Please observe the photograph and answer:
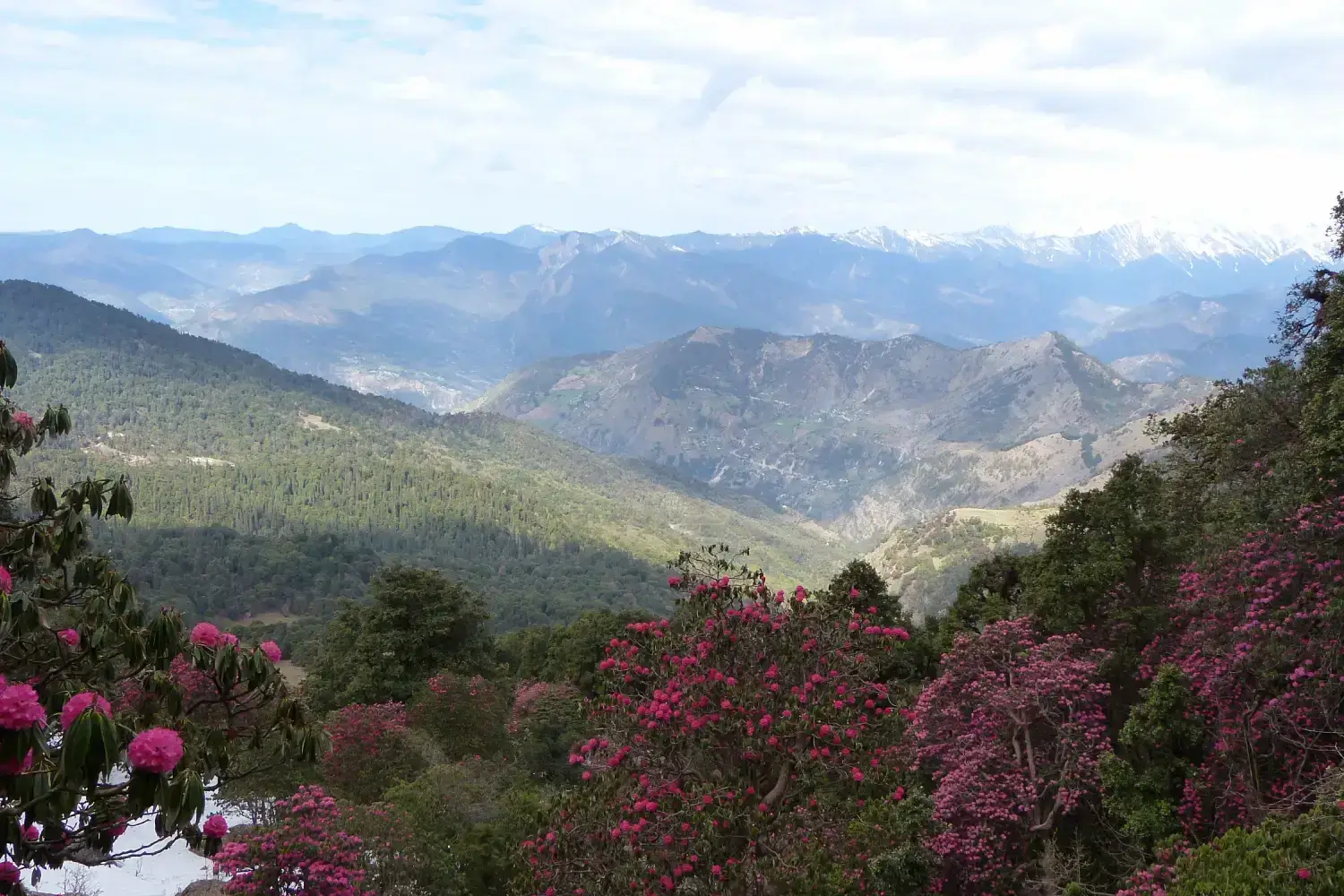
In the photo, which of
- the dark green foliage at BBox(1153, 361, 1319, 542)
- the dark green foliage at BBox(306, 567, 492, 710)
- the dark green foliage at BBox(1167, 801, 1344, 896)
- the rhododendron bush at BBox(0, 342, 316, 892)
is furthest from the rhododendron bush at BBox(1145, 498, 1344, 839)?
the dark green foliage at BBox(306, 567, 492, 710)

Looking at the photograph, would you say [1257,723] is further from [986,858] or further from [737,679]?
[737,679]

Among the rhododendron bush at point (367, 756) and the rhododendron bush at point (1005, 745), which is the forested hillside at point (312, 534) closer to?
the rhododendron bush at point (367, 756)

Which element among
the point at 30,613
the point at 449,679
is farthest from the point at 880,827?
the point at 449,679

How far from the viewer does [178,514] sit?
150 m

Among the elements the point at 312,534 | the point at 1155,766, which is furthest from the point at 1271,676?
the point at 312,534

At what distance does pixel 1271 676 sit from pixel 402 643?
117ft

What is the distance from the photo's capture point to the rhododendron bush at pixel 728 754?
38.7 feet

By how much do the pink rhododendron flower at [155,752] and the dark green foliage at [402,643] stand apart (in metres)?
36.8

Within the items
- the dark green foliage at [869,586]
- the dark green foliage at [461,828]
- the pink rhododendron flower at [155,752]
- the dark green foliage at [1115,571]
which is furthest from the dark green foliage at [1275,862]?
the dark green foliage at [869,586]

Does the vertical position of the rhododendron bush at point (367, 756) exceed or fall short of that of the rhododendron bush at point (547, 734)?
it exceeds it

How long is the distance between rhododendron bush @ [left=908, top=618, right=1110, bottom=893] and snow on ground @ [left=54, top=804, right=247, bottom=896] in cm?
1577

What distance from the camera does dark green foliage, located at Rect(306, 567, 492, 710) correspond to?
133 ft

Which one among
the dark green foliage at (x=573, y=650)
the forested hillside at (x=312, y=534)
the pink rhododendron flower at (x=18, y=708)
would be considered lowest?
the forested hillside at (x=312, y=534)

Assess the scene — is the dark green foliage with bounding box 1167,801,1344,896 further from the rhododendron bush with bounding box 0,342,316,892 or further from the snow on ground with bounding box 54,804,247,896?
the snow on ground with bounding box 54,804,247,896
